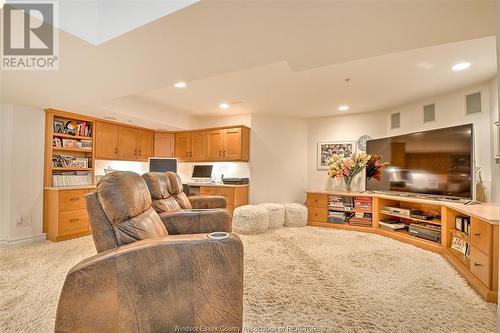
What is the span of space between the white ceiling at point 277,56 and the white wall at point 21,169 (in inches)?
11.3

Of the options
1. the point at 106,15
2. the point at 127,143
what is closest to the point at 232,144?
the point at 127,143

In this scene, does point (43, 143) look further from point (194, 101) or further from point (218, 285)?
point (218, 285)

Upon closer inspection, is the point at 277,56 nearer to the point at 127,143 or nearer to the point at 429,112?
the point at 429,112

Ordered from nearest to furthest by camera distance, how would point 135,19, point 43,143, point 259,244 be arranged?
point 135,19, point 259,244, point 43,143

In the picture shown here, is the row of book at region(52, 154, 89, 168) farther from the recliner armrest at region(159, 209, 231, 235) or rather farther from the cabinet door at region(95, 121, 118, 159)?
the recliner armrest at region(159, 209, 231, 235)

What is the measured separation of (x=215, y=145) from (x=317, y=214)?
2459mm

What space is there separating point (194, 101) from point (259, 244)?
8.72 ft

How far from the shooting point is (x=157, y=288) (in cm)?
116

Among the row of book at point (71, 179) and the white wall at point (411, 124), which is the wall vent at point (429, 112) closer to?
the white wall at point (411, 124)

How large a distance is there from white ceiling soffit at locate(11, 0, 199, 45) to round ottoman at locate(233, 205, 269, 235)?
9.46ft

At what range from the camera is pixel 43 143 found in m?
3.53

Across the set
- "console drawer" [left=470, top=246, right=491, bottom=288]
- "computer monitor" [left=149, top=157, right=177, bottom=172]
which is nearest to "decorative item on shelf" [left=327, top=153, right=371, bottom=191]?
"console drawer" [left=470, top=246, right=491, bottom=288]

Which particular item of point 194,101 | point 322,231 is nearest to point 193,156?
point 194,101

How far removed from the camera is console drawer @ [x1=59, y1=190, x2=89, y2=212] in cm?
336
